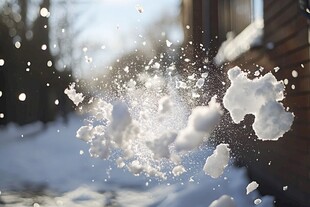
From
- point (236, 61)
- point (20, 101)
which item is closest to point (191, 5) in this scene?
point (236, 61)

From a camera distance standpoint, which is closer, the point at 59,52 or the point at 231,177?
the point at 231,177

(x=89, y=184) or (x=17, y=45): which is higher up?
(x=17, y=45)

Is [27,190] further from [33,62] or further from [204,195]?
[33,62]

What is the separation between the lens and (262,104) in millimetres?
4504

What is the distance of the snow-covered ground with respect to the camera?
17.7 ft

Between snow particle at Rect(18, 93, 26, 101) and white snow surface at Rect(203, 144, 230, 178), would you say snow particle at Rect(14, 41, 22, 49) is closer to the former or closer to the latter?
snow particle at Rect(18, 93, 26, 101)

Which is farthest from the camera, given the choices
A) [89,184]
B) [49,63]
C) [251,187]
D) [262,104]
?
[49,63]

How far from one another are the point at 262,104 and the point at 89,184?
3.30m

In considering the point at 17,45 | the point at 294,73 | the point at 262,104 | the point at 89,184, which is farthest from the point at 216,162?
the point at 17,45

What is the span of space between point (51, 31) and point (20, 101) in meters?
2.39

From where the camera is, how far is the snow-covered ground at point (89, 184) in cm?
540

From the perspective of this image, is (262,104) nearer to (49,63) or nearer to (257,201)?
(257,201)

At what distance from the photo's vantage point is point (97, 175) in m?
7.97

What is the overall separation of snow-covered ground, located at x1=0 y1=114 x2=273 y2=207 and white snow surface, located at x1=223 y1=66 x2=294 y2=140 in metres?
0.66
